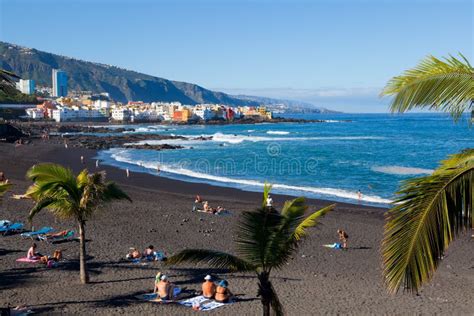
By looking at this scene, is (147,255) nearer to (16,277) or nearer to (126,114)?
(16,277)

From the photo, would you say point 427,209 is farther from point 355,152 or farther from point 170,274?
point 355,152

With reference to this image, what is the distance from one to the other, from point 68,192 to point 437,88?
23.8 feet

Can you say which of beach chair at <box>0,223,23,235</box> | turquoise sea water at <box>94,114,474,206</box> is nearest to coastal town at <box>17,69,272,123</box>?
turquoise sea water at <box>94,114,474,206</box>

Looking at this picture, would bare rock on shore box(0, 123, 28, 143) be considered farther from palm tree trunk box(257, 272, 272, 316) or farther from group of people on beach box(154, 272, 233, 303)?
palm tree trunk box(257, 272, 272, 316)

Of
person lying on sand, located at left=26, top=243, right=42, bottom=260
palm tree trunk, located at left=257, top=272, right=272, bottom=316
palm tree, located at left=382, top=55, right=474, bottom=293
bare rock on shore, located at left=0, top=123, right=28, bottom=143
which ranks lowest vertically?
bare rock on shore, located at left=0, top=123, right=28, bottom=143

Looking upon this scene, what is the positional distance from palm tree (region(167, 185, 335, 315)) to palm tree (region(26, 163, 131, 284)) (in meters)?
4.18

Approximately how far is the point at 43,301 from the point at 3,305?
2.12 ft

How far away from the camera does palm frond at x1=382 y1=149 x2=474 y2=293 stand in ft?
10.1

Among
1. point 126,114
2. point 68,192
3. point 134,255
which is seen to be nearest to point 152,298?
point 68,192

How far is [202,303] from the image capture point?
30.3ft

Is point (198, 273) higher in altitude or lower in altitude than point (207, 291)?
lower

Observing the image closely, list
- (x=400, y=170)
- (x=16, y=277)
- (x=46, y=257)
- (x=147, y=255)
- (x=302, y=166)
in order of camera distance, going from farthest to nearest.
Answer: (x=302, y=166), (x=400, y=170), (x=147, y=255), (x=46, y=257), (x=16, y=277)

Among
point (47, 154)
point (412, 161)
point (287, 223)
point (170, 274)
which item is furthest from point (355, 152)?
point (287, 223)

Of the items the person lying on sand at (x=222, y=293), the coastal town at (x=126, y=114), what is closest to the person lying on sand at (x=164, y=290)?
the person lying on sand at (x=222, y=293)
